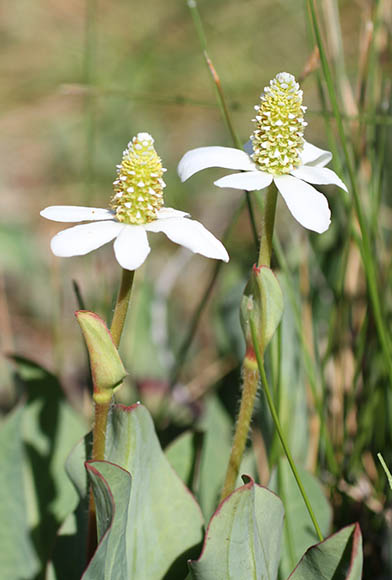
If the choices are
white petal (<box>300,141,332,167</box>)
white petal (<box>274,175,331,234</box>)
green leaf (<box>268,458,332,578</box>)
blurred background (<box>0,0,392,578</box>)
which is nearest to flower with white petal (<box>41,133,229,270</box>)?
white petal (<box>274,175,331,234</box>)

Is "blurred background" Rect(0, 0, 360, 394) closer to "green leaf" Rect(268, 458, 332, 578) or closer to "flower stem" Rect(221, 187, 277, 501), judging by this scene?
"green leaf" Rect(268, 458, 332, 578)

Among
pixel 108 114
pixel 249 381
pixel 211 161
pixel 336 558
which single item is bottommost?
pixel 336 558

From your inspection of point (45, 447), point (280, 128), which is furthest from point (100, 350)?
point (45, 447)

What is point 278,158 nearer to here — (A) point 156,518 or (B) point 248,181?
(B) point 248,181

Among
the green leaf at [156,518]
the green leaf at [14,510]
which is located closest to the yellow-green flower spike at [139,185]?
the green leaf at [156,518]

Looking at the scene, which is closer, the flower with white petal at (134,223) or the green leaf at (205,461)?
the flower with white petal at (134,223)

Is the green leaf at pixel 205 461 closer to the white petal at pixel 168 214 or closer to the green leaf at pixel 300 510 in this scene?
the green leaf at pixel 300 510

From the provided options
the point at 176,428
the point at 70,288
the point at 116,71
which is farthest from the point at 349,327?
the point at 116,71
